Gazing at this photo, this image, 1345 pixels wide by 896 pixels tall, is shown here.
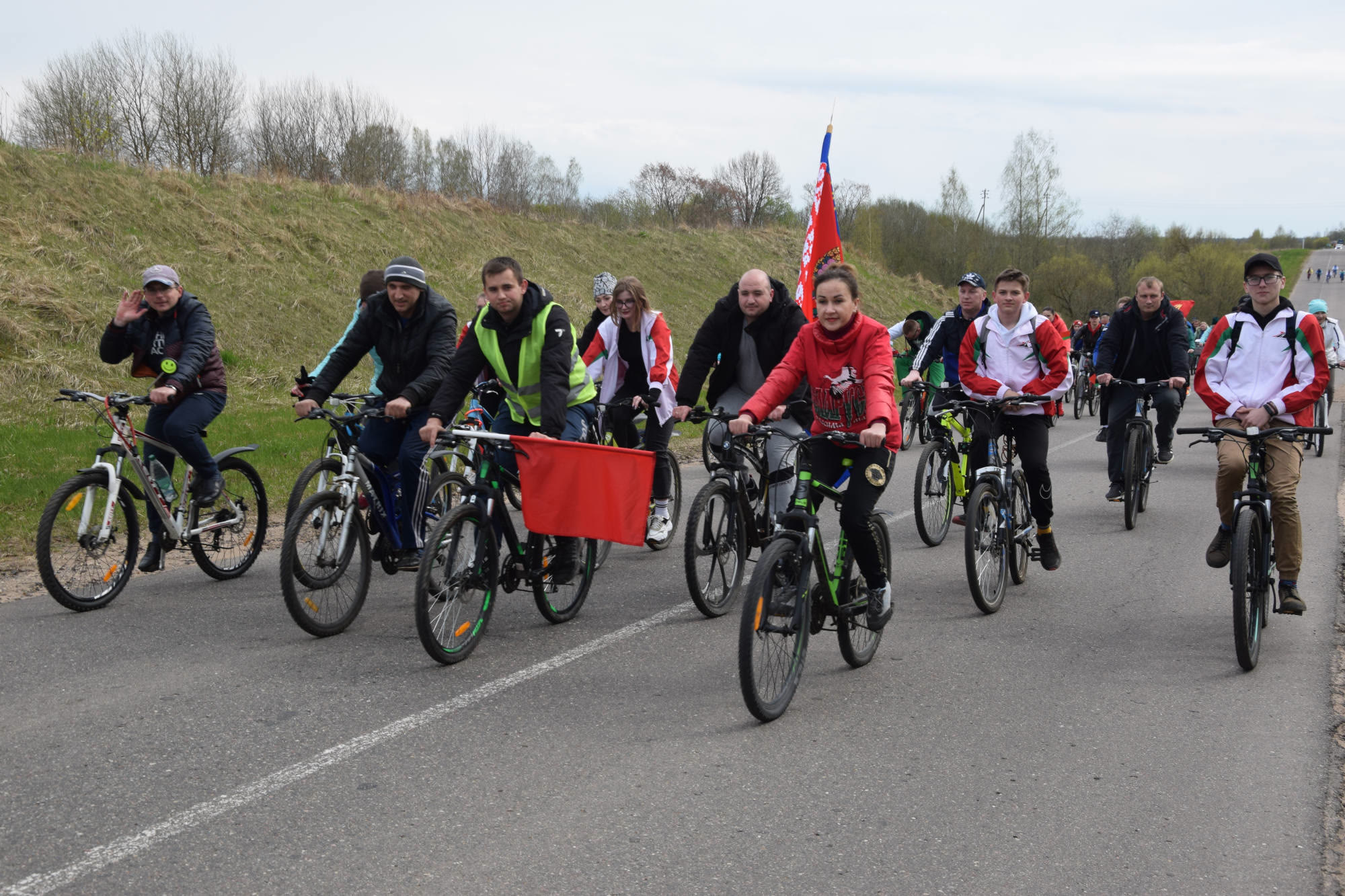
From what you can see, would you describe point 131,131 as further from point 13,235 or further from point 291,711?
point 291,711

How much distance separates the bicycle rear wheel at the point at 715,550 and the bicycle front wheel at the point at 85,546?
130 inches

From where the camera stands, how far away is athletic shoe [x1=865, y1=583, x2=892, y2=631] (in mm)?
5523

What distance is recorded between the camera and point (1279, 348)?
21.0ft

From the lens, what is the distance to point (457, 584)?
5520 mm

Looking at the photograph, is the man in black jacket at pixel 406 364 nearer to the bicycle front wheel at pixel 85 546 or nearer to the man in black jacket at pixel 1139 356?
the bicycle front wheel at pixel 85 546

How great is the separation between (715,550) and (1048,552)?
253cm

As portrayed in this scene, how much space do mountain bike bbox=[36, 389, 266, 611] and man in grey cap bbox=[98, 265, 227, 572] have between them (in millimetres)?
90

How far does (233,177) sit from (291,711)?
1078 inches

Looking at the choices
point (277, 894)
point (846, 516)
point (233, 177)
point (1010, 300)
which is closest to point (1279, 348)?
point (1010, 300)

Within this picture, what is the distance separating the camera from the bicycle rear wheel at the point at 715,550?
21.1 ft

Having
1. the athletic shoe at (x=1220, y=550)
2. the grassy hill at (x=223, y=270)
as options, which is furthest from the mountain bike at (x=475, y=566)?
the grassy hill at (x=223, y=270)

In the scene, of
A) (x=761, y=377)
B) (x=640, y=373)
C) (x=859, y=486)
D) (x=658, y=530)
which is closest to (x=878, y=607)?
(x=859, y=486)

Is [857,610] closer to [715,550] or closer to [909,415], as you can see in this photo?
[715,550]

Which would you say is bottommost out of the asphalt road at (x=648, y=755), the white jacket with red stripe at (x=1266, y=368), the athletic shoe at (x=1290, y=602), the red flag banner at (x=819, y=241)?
the asphalt road at (x=648, y=755)
